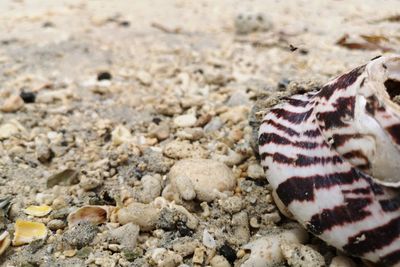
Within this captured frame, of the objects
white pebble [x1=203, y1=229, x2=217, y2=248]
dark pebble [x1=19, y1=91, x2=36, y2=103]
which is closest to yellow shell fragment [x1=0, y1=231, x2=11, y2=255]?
white pebble [x1=203, y1=229, x2=217, y2=248]

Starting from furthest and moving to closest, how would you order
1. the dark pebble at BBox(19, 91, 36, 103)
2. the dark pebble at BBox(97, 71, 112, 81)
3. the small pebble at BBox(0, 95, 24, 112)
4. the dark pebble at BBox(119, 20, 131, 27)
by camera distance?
the dark pebble at BBox(119, 20, 131, 27)
the dark pebble at BBox(97, 71, 112, 81)
the dark pebble at BBox(19, 91, 36, 103)
the small pebble at BBox(0, 95, 24, 112)

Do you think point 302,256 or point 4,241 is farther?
point 4,241

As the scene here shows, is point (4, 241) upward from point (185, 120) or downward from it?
downward

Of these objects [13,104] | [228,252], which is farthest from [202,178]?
[13,104]

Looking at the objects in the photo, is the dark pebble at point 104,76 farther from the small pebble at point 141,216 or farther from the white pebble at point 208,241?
the white pebble at point 208,241

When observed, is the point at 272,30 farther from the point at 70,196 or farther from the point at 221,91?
the point at 70,196

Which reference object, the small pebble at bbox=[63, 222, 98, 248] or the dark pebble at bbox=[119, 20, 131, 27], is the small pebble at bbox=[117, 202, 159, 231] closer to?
the small pebble at bbox=[63, 222, 98, 248]

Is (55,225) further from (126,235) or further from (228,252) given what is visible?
(228,252)
